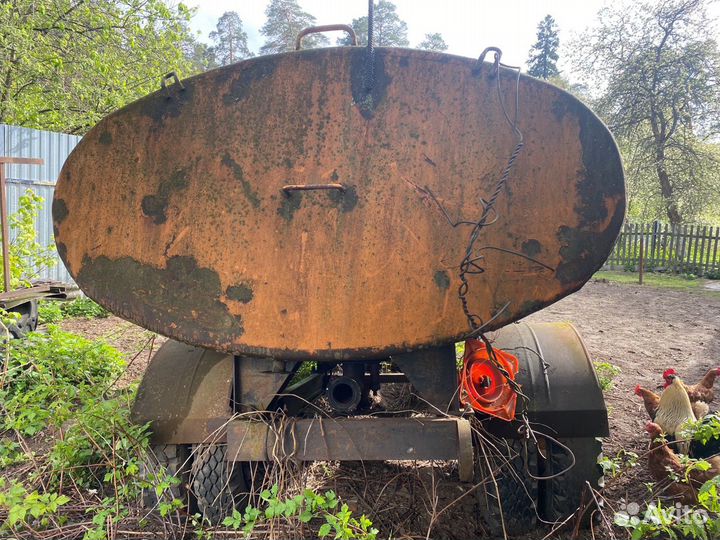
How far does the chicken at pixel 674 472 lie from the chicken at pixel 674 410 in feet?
0.78

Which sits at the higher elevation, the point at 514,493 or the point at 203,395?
the point at 203,395

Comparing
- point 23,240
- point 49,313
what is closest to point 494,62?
point 23,240

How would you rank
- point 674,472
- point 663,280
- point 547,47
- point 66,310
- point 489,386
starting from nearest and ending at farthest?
1. point 489,386
2. point 674,472
3. point 66,310
4. point 663,280
5. point 547,47

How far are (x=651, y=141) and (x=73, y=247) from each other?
20.6m

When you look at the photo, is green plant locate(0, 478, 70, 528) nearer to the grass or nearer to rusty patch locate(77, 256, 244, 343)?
rusty patch locate(77, 256, 244, 343)

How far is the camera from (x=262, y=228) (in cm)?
222

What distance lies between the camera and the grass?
13523mm

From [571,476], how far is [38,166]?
10078 millimetres

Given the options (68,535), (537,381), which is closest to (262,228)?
(537,381)

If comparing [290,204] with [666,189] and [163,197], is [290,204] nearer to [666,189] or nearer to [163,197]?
[163,197]

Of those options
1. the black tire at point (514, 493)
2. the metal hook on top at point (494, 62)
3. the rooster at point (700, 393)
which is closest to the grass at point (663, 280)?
the rooster at point (700, 393)

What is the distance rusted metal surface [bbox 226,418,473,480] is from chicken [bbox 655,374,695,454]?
5.46 feet

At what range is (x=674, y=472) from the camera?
2.70 meters

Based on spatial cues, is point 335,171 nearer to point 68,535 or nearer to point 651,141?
point 68,535
